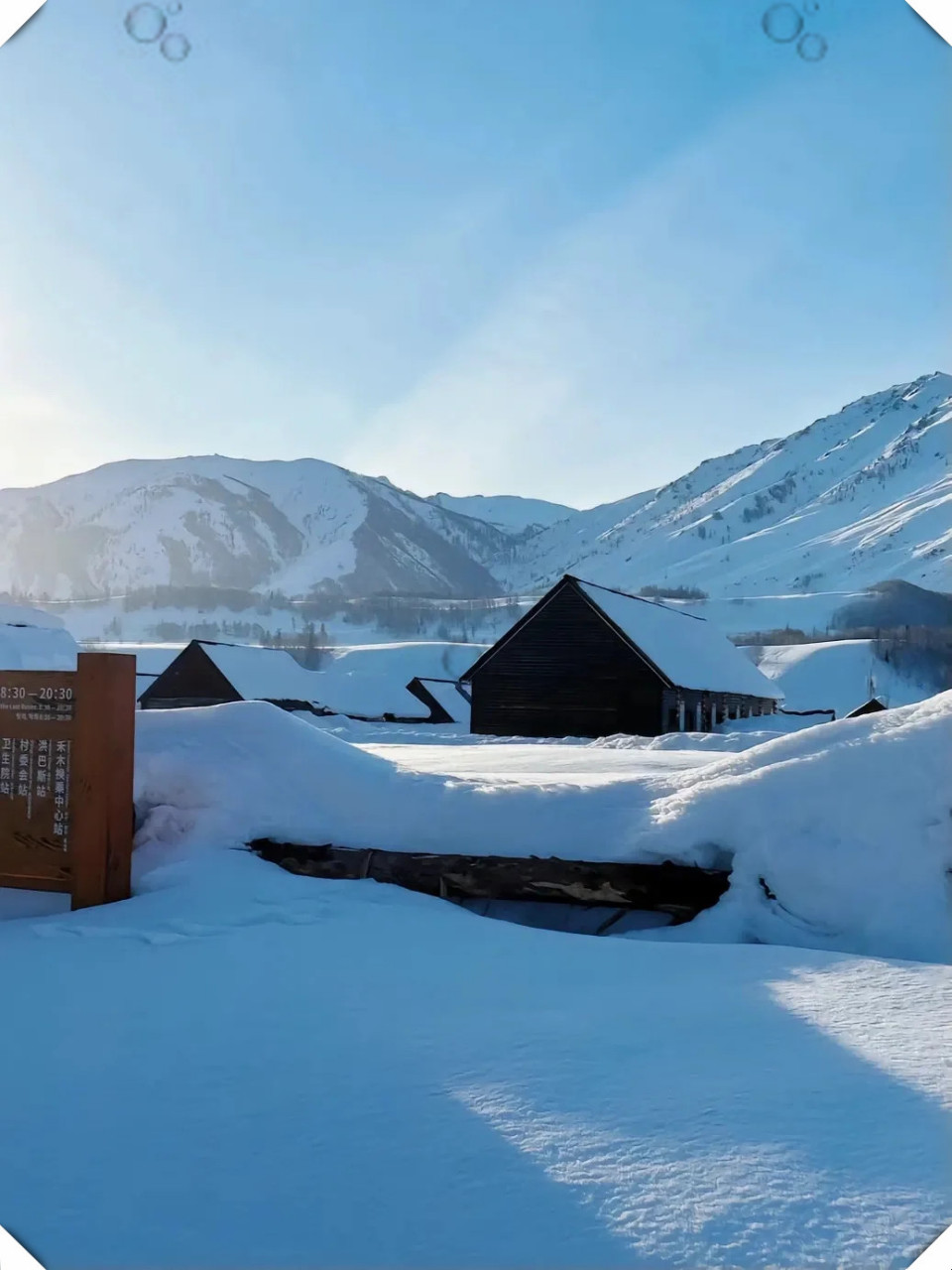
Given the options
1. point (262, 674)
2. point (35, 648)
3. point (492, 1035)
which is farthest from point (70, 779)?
point (35, 648)

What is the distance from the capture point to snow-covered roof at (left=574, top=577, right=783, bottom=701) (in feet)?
93.7

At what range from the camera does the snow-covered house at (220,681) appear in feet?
127

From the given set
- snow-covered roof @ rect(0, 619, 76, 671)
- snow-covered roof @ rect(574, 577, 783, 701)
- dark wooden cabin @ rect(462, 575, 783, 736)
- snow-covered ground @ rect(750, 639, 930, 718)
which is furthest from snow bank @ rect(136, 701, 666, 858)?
snow-covered ground @ rect(750, 639, 930, 718)

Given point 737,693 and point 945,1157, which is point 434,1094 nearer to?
point 945,1157

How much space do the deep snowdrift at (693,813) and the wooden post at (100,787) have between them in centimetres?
55

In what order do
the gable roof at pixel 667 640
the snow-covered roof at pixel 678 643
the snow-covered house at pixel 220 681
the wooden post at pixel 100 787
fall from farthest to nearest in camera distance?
the snow-covered house at pixel 220 681, the snow-covered roof at pixel 678 643, the gable roof at pixel 667 640, the wooden post at pixel 100 787

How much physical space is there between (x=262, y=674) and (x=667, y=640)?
18.3 metres

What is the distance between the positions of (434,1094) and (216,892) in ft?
10.8

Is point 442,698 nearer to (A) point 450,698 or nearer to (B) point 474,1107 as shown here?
(A) point 450,698

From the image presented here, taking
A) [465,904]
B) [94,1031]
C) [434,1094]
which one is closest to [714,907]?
[465,904]

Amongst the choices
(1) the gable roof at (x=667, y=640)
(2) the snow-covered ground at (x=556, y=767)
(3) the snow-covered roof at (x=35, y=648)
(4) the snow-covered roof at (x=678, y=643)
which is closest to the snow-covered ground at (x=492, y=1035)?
(2) the snow-covered ground at (x=556, y=767)

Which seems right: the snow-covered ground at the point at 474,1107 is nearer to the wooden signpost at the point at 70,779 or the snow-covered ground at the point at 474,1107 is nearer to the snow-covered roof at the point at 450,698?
the wooden signpost at the point at 70,779

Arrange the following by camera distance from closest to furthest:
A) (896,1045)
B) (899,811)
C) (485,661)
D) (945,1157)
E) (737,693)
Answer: (945,1157) → (896,1045) → (899,811) → (485,661) → (737,693)

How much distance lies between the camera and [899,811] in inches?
215
